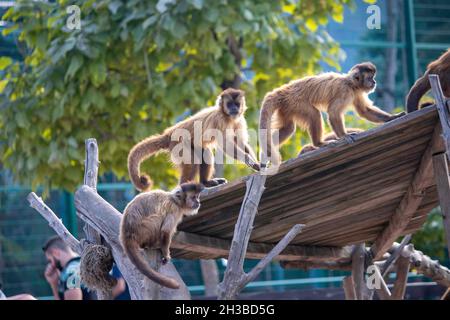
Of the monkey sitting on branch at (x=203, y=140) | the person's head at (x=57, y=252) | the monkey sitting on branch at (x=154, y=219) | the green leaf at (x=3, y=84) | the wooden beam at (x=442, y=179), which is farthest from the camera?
the green leaf at (x=3, y=84)

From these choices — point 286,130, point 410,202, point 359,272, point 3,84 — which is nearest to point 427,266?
point 359,272

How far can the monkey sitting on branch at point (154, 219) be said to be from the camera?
548cm

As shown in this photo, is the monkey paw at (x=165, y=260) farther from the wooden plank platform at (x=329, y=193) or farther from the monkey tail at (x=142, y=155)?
the monkey tail at (x=142, y=155)

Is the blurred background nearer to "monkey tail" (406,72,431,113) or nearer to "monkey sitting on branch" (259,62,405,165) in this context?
"monkey sitting on branch" (259,62,405,165)

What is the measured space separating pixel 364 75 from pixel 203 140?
4.57 ft

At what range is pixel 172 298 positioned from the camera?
4.93 meters

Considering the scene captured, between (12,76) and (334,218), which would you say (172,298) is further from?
(12,76)

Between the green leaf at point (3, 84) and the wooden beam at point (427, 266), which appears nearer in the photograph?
the wooden beam at point (427, 266)

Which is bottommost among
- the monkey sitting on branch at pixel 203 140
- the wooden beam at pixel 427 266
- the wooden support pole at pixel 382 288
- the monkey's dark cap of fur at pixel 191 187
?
the wooden support pole at pixel 382 288

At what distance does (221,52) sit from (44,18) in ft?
6.23

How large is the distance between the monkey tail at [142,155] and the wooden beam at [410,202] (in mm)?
2021

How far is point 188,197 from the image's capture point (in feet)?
19.7

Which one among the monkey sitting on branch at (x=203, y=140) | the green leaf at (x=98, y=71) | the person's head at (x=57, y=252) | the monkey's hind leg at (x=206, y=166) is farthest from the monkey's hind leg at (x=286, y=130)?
the person's head at (x=57, y=252)
